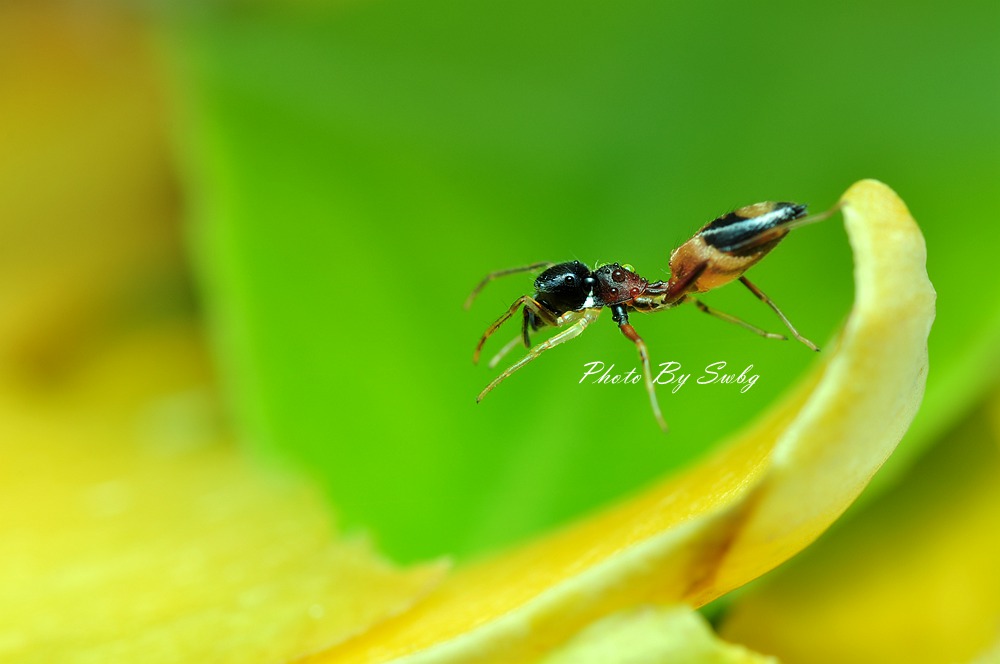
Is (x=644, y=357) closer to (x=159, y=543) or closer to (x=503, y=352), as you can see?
(x=503, y=352)

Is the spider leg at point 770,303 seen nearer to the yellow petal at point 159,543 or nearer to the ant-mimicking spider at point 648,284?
the ant-mimicking spider at point 648,284

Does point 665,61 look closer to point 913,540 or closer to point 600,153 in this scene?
point 600,153

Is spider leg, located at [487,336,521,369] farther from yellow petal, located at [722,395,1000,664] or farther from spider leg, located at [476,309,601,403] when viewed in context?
yellow petal, located at [722,395,1000,664]

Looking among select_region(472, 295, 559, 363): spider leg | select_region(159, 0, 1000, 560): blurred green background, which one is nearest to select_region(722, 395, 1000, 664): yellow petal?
select_region(159, 0, 1000, 560): blurred green background

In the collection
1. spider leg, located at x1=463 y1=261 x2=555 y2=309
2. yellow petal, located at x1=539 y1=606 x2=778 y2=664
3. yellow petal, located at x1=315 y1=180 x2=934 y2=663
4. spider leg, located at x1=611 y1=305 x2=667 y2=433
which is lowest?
yellow petal, located at x1=539 y1=606 x2=778 y2=664

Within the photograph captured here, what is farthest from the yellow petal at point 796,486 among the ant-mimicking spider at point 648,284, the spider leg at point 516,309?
the spider leg at point 516,309

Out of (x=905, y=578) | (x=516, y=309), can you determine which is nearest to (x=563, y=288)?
(x=516, y=309)
